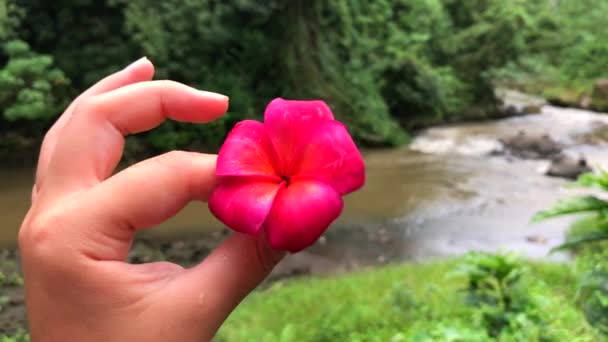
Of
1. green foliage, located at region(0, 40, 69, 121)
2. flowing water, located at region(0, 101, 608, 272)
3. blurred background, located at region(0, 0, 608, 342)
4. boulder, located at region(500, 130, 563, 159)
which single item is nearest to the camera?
blurred background, located at region(0, 0, 608, 342)

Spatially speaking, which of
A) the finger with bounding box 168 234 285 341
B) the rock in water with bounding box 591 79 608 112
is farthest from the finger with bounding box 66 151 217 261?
the rock in water with bounding box 591 79 608 112

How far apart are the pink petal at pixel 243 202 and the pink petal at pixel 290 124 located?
61 millimetres

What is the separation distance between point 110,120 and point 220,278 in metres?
0.38

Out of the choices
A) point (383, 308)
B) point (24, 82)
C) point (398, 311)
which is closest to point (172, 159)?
point (398, 311)

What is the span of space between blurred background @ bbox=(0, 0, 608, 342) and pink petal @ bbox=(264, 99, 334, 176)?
132cm

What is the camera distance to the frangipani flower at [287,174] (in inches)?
33.1

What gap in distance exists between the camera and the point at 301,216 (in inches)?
32.7

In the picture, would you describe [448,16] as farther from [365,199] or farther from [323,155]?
[323,155]

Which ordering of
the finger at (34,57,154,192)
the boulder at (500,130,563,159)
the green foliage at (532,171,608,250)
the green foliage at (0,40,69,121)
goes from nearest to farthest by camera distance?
1. the finger at (34,57,154,192)
2. the green foliage at (532,171,608,250)
3. the green foliage at (0,40,69,121)
4. the boulder at (500,130,563,159)

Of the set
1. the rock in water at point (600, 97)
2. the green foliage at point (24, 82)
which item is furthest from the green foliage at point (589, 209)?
the rock in water at point (600, 97)

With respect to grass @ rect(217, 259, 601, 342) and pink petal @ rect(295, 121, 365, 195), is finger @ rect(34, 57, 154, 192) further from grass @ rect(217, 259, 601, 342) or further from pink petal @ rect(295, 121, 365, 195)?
grass @ rect(217, 259, 601, 342)

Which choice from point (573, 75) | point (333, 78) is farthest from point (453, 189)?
point (573, 75)

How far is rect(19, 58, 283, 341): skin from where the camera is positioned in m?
0.90

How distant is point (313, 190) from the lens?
85cm
